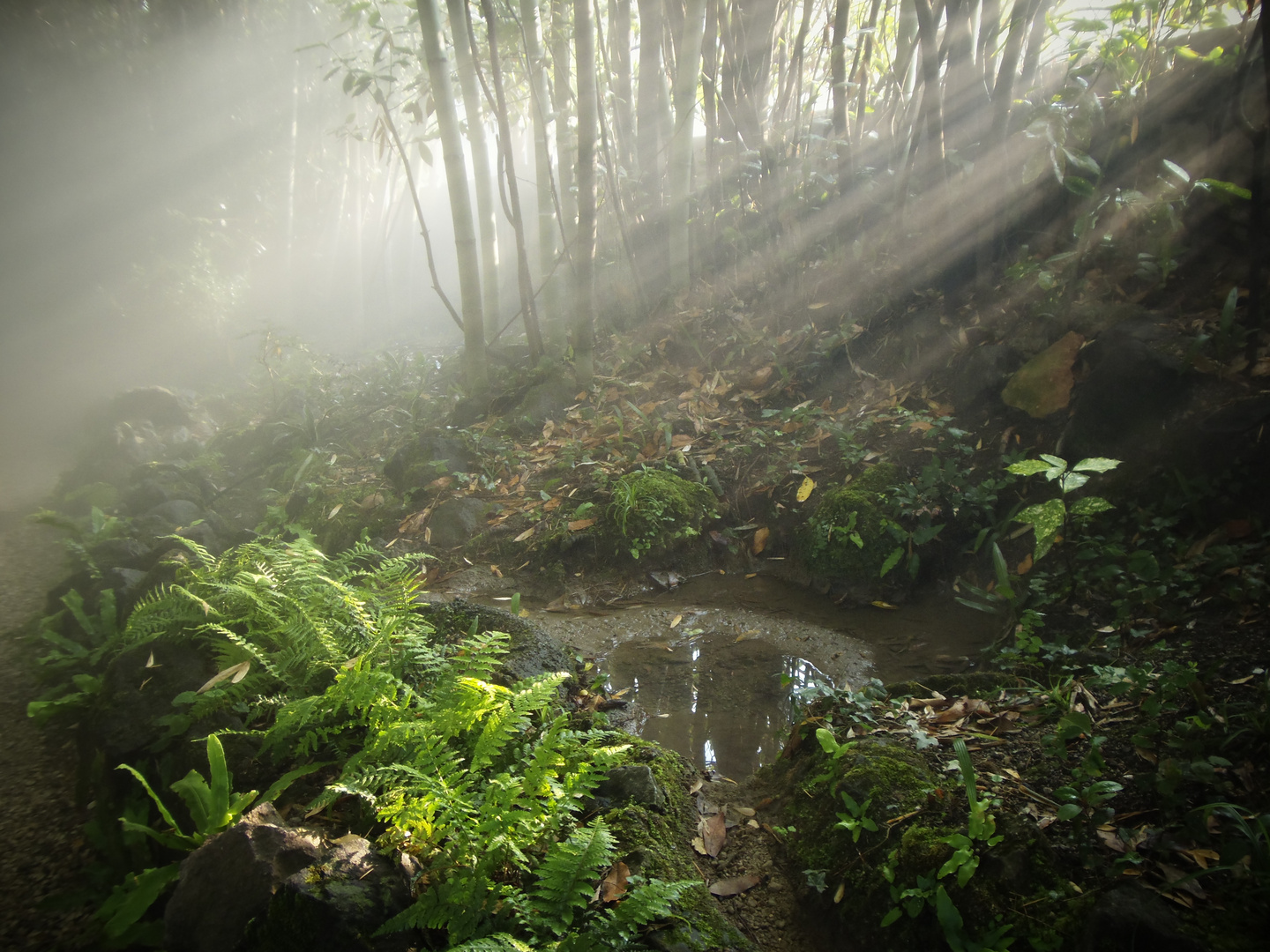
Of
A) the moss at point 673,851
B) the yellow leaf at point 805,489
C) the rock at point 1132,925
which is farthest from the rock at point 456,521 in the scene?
the rock at point 1132,925

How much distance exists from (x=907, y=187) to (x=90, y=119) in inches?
686

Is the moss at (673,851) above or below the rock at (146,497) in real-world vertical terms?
above

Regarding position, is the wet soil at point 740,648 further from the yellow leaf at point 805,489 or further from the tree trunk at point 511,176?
the tree trunk at point 511,176

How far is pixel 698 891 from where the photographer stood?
191 centimetres

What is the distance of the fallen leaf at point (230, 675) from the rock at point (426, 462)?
345 cm

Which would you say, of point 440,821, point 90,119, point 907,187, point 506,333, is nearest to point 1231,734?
point 440,821

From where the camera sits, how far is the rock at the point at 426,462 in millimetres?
6035

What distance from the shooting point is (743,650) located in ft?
12.2

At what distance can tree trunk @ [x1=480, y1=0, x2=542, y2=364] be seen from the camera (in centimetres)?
593

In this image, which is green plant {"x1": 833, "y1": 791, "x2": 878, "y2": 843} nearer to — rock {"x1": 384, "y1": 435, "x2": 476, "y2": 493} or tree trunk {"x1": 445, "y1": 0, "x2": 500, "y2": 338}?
rock {"x1": 384, "y1": 435, "x2": 476, "y2": 493}

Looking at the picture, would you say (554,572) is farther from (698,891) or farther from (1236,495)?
(1236,495)

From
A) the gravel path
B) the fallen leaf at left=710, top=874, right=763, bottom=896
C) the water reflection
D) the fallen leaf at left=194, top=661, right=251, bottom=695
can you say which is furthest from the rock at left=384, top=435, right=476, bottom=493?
the fallen leaf at left=710, top=874, right=763, bottom=896

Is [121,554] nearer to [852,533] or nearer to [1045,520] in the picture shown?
[852,533]

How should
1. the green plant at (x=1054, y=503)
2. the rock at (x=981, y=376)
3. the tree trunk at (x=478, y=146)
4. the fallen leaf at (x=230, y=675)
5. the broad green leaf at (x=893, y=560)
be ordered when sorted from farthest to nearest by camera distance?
the tree trunk at (x=478, y=146)
the rock at (x=981, y=376)
the broad green leaf at (x=893, y=560)
the green plant at (x=1054, y=503)
the fallen leaf at (x=230, y=675)
